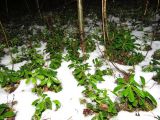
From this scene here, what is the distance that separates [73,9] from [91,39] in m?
3.66

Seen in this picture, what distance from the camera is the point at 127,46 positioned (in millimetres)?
5488

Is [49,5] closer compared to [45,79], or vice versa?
[45,79]

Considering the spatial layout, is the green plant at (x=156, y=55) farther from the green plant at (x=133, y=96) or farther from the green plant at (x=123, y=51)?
the green plant at (x=133, y=96)

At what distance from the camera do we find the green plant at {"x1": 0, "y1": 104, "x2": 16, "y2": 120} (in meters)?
3.94

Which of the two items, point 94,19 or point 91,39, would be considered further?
point 94,19

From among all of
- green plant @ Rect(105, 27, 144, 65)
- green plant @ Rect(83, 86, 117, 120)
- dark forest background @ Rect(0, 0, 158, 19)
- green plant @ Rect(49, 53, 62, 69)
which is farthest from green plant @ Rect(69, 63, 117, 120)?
dark forest background @ Rect(0, 0, 158, 19)

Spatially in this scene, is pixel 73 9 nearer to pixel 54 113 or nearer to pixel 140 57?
pixel 140 57

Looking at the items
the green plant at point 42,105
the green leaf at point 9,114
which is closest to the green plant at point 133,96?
the green plant at point 42,105

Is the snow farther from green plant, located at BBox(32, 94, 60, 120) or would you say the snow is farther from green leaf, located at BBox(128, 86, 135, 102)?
green leaf, located at BBox(128, 86, 135, 102)

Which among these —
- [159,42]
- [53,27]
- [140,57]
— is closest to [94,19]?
[53,27]

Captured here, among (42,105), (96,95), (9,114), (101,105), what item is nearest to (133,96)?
(101,105)

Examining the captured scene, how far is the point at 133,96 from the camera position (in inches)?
144

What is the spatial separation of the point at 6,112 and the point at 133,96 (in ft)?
7.14

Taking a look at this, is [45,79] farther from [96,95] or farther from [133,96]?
[133,96]
